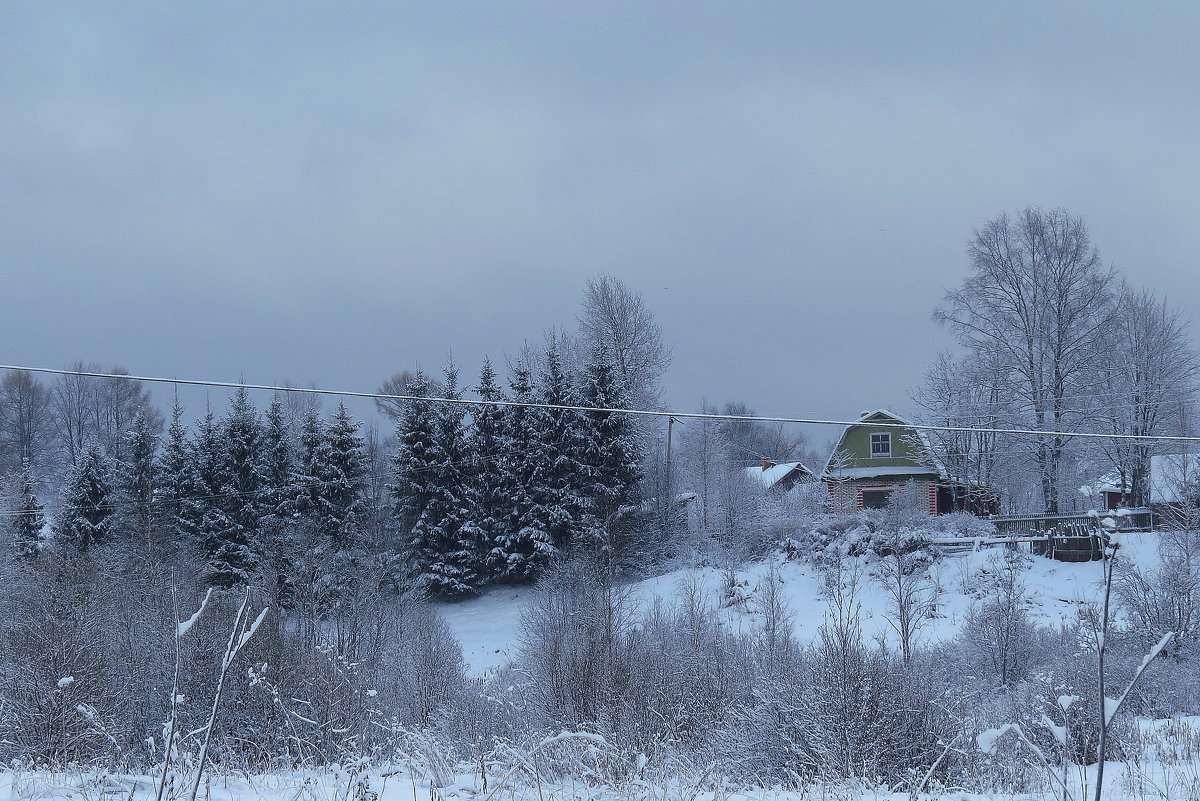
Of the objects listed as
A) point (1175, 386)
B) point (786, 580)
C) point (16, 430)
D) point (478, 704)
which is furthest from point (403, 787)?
point (16, 430)

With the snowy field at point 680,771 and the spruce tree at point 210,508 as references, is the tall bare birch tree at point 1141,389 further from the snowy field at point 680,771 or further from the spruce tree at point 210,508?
the spruce tree at point 210,508

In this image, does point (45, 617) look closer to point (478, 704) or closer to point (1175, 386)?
point (478, 704)

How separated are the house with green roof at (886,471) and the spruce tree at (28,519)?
3384cm

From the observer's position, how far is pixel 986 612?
24.5 meters

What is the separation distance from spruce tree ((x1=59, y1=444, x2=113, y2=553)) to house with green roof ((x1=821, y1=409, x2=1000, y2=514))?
102 feet

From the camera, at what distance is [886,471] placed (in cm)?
3762

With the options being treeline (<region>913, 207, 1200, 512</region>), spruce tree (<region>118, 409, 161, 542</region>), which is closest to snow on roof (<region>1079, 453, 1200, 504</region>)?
treeline (<region>913, 207, 1200, 512</region>)

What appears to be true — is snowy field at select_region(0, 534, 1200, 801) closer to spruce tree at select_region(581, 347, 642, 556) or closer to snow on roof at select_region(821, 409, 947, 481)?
spruce tree at select_region(581, 347, 642, 556)

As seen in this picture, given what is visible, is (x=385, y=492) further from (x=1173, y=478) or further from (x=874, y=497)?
(x=1173, y=478)

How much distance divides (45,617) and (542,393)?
19.3 m

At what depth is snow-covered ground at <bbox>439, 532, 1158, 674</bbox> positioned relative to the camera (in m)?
26.5

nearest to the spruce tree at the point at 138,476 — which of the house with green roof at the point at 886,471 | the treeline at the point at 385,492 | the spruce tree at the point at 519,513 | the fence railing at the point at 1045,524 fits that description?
the treeline at the point at 385,492

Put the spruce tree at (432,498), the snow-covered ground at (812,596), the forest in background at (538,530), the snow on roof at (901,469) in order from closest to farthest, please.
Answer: the forest in background at (538,530) → the snow-covered ground at (812,596) → the spruce tree at (432,498) → the snow on roof at (901,469)

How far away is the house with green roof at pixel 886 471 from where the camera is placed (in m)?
36.5
